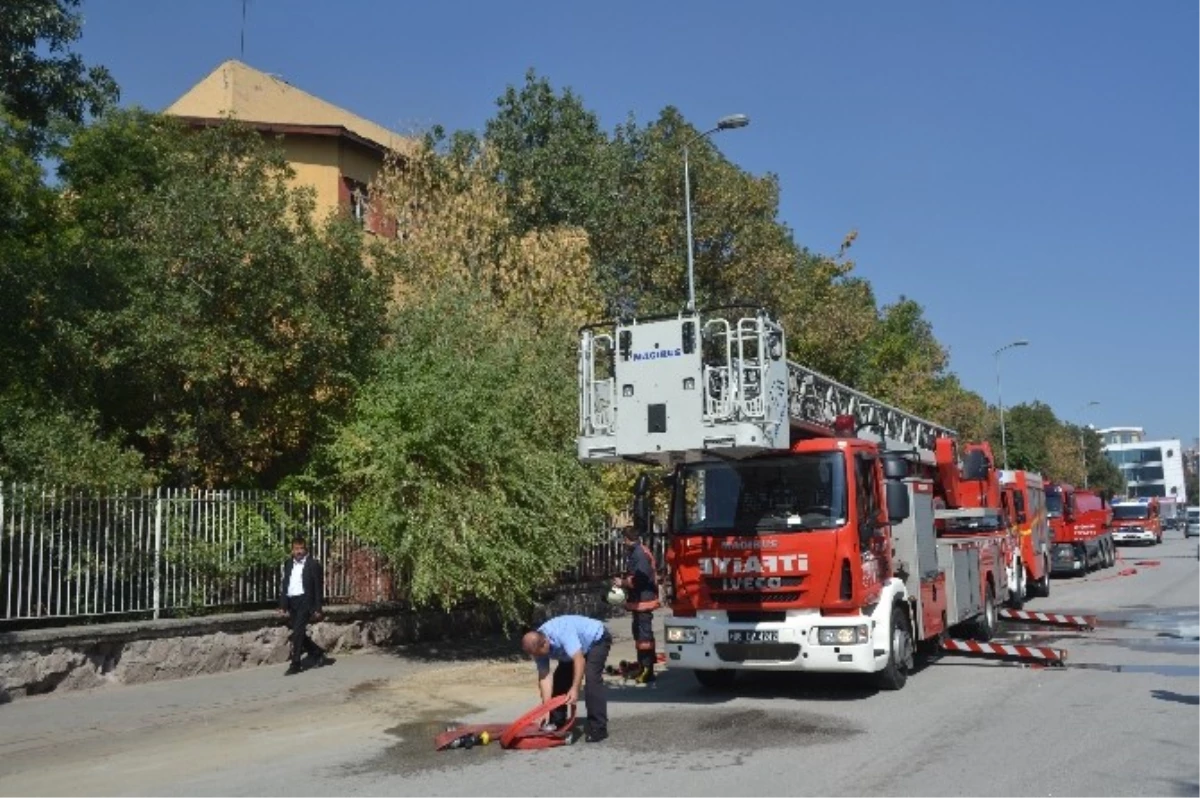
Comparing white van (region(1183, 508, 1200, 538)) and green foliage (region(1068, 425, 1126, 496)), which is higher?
green foliage (region(1068, 425, 1126, 496))

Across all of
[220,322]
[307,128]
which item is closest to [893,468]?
[220,322]

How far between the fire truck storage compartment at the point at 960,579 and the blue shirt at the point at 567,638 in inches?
245

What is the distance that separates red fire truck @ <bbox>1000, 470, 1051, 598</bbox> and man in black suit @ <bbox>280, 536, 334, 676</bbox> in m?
14.2

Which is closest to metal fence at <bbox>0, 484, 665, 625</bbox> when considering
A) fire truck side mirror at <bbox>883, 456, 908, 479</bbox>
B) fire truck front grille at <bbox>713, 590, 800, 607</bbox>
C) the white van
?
fire truck front grille at <bbox>713, 590, 800, 607</bbox>

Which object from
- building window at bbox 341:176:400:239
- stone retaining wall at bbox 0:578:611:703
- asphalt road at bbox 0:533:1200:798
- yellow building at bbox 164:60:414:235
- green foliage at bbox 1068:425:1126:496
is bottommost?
asphalt road at bbox 0:533:1200:798

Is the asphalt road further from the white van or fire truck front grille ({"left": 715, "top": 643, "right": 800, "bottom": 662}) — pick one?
the white van

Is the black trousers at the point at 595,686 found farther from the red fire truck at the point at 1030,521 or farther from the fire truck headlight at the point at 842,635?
the red fire truck at the point at 1030,521

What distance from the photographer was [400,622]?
1656cm

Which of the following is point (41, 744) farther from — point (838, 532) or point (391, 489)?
point (838, 532)

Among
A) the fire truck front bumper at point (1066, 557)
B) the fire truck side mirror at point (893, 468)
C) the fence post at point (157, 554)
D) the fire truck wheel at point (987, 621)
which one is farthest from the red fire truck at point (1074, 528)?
the fence post at point (157, 554)

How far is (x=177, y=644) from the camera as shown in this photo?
1349 centimetres

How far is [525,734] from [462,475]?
5784mm

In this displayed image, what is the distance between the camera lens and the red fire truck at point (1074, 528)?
103 ft

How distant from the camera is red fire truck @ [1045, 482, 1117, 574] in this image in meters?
31.5
